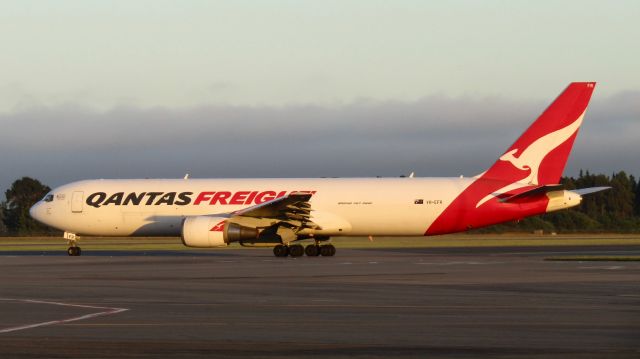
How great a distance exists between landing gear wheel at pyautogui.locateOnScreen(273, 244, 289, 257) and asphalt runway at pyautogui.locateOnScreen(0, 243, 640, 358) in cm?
1117

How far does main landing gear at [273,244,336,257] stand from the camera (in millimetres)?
41125

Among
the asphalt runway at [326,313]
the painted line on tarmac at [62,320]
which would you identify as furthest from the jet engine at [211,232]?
the painted line on tarmac at [62,320]

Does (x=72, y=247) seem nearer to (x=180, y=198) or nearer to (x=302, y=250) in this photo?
(x=180, y=198)

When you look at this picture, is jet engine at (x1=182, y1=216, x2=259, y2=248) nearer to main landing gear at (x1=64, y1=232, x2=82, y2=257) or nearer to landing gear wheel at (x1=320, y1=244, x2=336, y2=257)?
landing gear wheel at (x1=320, y1=244, x2=336, y2=257)

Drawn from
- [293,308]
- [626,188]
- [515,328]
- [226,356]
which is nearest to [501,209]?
[293,308]

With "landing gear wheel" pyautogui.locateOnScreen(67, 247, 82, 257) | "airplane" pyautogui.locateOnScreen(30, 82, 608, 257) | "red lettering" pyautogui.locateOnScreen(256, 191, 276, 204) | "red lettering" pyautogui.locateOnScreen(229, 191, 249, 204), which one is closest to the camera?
"airplane" pyautogui.locateOnScreen(30, 82, 608, 257)

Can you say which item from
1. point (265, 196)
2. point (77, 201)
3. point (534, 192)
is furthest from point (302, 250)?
point (77, 201)

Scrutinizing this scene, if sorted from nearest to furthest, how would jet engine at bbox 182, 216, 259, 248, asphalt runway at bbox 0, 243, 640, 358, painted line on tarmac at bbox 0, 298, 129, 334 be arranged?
asphalt runway at bbox 0, 243, 640, 358, painted line on tarmac at bbox 0, 298, 129, 334, jet engine at bbox 182, 216, 259, 248

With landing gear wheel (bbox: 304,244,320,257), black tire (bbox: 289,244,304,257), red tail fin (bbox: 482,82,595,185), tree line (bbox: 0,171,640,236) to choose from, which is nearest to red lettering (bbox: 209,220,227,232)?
black tire (bbox: 289,244,304,257)

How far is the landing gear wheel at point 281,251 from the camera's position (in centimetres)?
4116

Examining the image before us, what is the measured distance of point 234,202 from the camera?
143 feet

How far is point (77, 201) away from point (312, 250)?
444 inches

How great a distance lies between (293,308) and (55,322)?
391 centimetres

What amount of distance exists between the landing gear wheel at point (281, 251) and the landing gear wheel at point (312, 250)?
997mm
